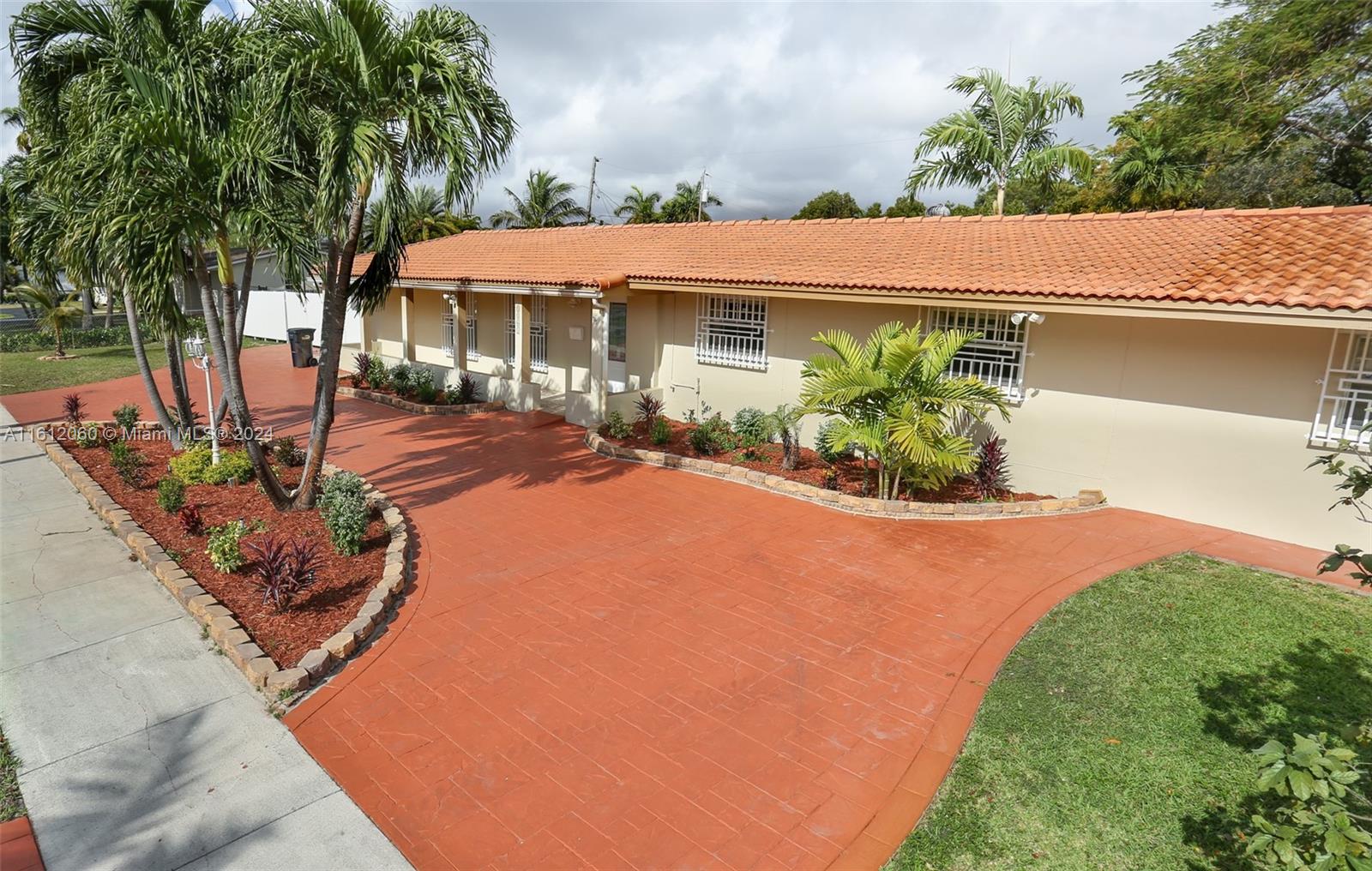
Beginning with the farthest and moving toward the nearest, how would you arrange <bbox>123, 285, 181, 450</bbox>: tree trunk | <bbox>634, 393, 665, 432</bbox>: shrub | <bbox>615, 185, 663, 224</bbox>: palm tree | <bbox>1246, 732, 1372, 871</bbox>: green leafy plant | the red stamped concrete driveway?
1. <bbox>615, 185, 663, 224</bbox>: palm tree
2. <bbox>634, 393, 665, 432</bbox>: shrub
3. <bbox>123, 285, 181, 450</bbox>: tree trunk
4. the red stamped concrete driveway
5. <bbox>1246, 732, 1372, 871</bbox>: green leafy plant

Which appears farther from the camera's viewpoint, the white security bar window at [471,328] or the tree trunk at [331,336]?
the white security bar window at [471,328]

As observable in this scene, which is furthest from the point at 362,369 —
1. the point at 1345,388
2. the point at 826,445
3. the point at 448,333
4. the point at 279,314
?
the point at 1345,388

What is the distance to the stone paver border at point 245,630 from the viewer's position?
5320mm

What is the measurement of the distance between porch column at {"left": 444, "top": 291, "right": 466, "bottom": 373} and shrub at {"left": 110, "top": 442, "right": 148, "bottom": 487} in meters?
7.10

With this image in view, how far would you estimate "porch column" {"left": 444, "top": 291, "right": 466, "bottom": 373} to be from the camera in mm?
16625

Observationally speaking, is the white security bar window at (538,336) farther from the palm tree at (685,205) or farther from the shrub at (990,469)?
the palm tree at (685,205)

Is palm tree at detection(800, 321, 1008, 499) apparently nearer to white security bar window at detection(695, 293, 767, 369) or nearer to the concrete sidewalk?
white security bar window at detection(695, 293, 767, 369)

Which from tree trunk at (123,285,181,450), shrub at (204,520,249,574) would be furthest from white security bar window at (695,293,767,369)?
tree trunk at (123,285,181,450)

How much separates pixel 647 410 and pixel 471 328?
710 centimetres

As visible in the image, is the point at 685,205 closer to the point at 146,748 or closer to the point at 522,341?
the point at 522,341

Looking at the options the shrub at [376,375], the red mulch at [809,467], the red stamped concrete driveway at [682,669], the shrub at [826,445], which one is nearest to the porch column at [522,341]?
the red mulch at [809,467]

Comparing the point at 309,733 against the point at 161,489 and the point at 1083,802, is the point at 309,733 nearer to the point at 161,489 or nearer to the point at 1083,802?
the point at 1083,802

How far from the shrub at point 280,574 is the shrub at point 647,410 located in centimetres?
701

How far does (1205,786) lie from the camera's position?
4238 mm
